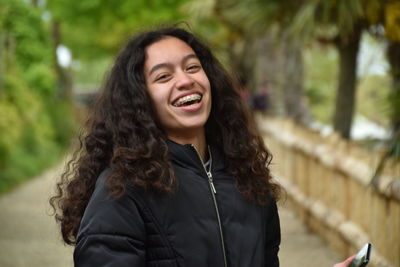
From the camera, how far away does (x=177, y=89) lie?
2.23 meters

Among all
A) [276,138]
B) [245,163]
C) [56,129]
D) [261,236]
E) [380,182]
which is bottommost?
[56,129]

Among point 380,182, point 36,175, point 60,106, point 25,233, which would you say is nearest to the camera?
point 380,182

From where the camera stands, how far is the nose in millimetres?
2221

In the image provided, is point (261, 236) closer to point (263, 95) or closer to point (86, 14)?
point (263, 95)

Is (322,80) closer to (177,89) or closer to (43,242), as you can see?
(43,242)

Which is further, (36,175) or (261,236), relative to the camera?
(36,175)

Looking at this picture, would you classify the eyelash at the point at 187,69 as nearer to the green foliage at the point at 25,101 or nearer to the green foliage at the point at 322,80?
the green foliage at the point at 25,101

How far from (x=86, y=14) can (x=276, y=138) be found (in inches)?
625

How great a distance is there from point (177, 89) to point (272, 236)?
0.59 m

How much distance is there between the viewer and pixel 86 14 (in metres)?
25.1

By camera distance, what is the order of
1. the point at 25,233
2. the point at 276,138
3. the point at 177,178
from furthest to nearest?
the point at 276,138, the point at 25,233, the point at 177,178

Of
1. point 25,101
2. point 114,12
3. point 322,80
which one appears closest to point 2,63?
point 25,101

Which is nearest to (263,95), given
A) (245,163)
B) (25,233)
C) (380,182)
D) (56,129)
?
(56,129)

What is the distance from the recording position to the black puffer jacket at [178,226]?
77.6 inches
